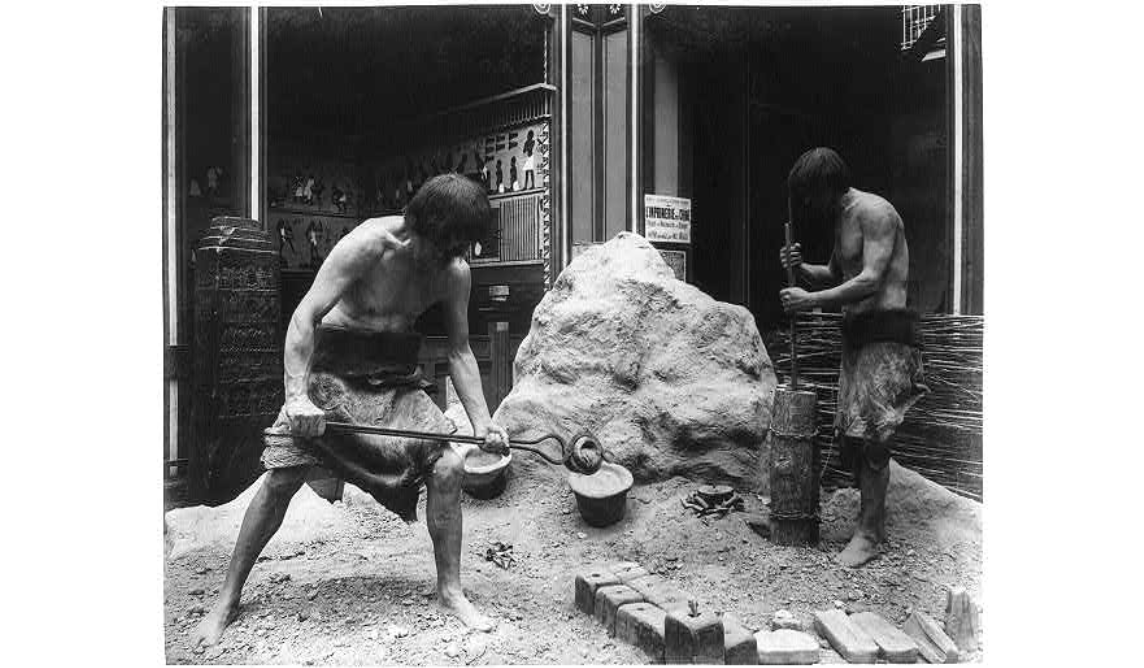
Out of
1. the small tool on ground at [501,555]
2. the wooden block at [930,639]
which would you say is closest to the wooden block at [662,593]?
the small tool on ground at [501,555]

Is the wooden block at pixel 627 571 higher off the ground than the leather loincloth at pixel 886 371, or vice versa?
the leather loincloth at pixel 886 371

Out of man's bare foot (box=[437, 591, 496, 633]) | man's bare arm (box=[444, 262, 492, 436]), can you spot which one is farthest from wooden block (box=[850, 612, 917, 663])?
man's bare arm (box=[444, 262, 492, 436])

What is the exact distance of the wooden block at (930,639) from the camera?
3576 millimetres

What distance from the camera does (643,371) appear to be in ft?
15.9

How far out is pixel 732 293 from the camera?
4.82 meters

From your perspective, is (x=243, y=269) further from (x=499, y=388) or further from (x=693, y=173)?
(x=693, y=173)

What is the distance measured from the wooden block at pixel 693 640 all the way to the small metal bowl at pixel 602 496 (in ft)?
3.43

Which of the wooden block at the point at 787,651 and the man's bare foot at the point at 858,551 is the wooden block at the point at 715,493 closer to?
the man's bare foot at the point at 858,551

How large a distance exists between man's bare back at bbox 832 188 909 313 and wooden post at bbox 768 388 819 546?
520mm

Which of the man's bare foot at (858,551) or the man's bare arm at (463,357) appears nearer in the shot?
the man's bare arm at (463,357)

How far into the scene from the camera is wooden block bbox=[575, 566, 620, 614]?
380cm

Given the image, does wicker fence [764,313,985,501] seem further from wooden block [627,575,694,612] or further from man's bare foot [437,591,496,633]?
man's bare foot [437,591,496,633]

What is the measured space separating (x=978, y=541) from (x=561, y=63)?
3.00 meters
